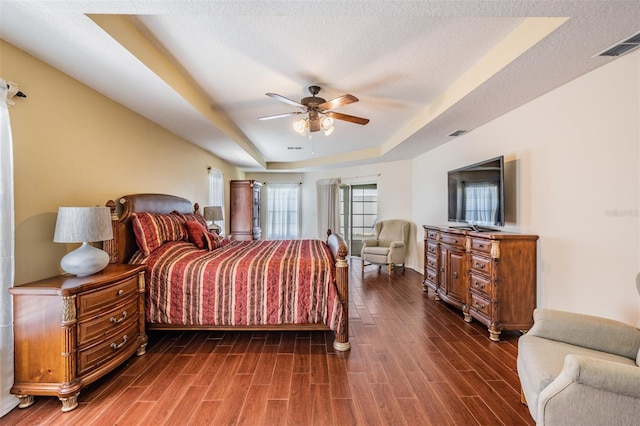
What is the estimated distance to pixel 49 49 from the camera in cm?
182

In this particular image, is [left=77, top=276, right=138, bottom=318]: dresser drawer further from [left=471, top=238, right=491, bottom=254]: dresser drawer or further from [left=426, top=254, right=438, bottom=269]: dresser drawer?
[left=426, top=254, right=438, bottom=269]: dresser drawer

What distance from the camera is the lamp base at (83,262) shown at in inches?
75.6

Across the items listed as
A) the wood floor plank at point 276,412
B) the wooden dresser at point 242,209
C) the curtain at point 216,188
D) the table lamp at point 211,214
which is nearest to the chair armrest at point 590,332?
the wood floor plank at point 276,412

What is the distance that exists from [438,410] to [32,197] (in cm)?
319

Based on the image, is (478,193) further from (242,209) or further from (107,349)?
(242,209)

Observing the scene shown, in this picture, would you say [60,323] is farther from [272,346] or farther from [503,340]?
[503,340]

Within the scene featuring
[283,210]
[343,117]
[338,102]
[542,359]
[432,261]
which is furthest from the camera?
[283,210]

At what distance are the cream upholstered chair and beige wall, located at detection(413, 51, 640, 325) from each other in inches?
95.8

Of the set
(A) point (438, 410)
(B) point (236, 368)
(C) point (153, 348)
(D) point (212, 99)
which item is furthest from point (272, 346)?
(D) point (212, 99)

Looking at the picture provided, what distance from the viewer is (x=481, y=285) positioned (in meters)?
2.82

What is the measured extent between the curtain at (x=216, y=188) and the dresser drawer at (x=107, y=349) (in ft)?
10.3

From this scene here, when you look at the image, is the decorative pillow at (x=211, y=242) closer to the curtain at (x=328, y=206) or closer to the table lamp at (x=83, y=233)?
the table lamp at (x=83, y=233)

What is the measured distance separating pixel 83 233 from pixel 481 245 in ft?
11.7

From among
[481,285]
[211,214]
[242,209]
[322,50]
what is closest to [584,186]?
[481,285]
